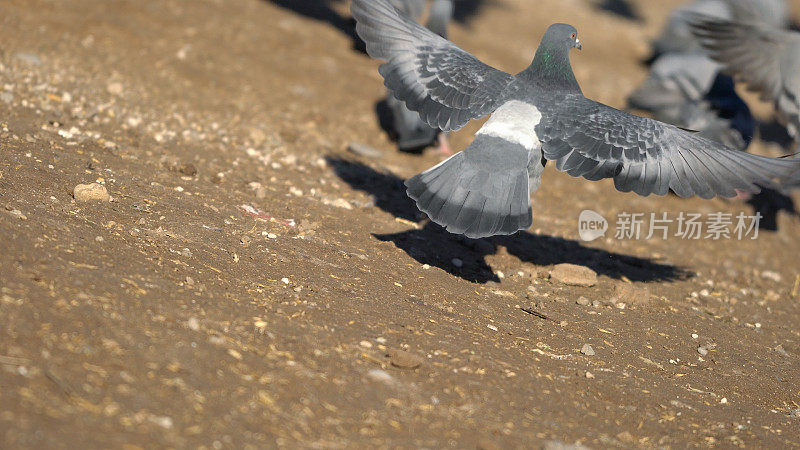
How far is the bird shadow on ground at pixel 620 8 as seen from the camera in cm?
1212

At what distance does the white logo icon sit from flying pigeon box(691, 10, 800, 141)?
202 cm

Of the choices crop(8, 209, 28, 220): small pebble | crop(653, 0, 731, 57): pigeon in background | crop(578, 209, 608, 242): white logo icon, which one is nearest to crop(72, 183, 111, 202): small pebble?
crop(8, 209, 28, 220): small pebble

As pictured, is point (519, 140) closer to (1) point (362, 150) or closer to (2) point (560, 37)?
(2) point (560, 37)

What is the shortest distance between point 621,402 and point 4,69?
506cm

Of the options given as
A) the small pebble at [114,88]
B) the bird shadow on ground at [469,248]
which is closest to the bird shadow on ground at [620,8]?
the bird shadow on ground at [469,248]

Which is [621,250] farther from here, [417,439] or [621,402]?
[417,439]

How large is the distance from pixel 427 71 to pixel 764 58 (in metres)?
3.85

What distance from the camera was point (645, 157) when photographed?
4.16m

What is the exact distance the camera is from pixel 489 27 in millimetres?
9875

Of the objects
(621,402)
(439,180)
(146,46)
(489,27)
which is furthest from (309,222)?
(489,27)

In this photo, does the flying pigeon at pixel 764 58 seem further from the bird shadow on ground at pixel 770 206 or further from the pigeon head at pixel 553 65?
the pigeon head at pixel 553 65

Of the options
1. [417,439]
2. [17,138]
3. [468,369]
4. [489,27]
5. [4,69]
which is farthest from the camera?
[489,27]

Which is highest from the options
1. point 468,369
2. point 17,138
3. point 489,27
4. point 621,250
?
point 489,27

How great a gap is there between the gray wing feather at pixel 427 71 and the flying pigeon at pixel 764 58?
3.17m
